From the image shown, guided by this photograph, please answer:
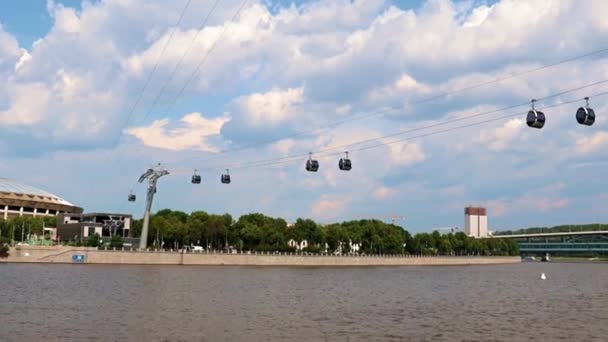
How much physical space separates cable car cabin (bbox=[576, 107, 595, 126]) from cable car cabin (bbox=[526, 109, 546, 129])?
2.17 m

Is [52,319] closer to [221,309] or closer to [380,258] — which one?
[221,309]

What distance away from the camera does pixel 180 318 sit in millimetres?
45125

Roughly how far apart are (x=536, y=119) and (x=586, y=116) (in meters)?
2.69

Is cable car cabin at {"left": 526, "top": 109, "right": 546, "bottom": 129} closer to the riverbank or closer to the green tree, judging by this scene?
the riverbank

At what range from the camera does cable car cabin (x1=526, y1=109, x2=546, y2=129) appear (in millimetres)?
36469

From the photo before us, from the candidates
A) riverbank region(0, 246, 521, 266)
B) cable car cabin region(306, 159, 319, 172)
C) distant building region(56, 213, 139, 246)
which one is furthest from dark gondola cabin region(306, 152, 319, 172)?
distant building region(56, 213, 139, 246)

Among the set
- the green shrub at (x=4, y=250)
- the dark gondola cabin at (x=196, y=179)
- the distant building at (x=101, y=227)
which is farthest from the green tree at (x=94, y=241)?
the dark gondola cabin at (x=196, y=179)

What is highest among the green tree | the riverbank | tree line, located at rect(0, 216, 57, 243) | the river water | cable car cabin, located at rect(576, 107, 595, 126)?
cable car cabin, located at rect(576, 107, 595, 126)

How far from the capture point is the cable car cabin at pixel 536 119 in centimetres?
3647

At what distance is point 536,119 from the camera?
1437 inches

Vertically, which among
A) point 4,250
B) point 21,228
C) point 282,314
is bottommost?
point 282,314

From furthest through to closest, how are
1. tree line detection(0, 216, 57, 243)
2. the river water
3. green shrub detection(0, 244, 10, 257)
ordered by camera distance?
1. tree line detection(0, 216, 57, 243)
2. green shrub detection(0, 244, 10, 257)
3. the river water

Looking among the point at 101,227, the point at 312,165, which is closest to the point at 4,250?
the point at 101,227

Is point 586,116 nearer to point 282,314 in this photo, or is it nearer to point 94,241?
point 282,314
